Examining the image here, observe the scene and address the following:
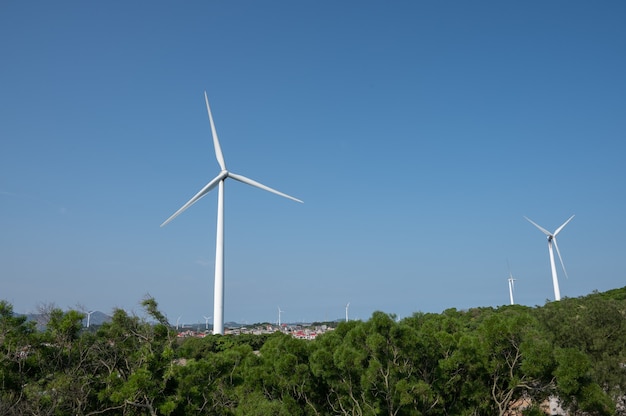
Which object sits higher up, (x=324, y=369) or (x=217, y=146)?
(x=217, y=146)

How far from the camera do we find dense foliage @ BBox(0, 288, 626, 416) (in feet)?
56.5

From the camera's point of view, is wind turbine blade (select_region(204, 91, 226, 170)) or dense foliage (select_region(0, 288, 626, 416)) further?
wind turbine blade (select_region(204, 91, 226, 170))

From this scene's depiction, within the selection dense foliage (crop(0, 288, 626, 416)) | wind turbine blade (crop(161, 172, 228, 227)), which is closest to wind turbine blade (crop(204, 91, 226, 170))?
wind turbine blade (crop(161, 172, 228, 227))

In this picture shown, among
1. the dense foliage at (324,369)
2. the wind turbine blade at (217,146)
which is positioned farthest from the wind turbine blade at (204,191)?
the dense foliage at (324,369)

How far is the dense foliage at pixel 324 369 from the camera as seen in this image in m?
17.2

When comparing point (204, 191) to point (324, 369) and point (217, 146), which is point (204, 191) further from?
point (324, 369)

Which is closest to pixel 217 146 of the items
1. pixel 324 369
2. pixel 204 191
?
pixel 204 191

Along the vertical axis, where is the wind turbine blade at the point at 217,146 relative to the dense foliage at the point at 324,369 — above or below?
above

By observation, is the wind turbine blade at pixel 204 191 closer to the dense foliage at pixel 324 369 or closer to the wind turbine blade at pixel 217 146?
the wind turbine blade at pixel 217 146

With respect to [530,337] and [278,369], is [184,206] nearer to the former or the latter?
[278,369]

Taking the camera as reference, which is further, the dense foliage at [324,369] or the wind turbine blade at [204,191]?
the wind turbine blade at [204,191]

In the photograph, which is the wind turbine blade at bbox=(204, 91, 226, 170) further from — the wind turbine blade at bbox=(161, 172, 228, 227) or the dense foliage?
the dense foliage

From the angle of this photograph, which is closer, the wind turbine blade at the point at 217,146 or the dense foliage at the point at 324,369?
the dense foliage at the point at 324,369

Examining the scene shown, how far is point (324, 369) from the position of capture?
2214 cm
